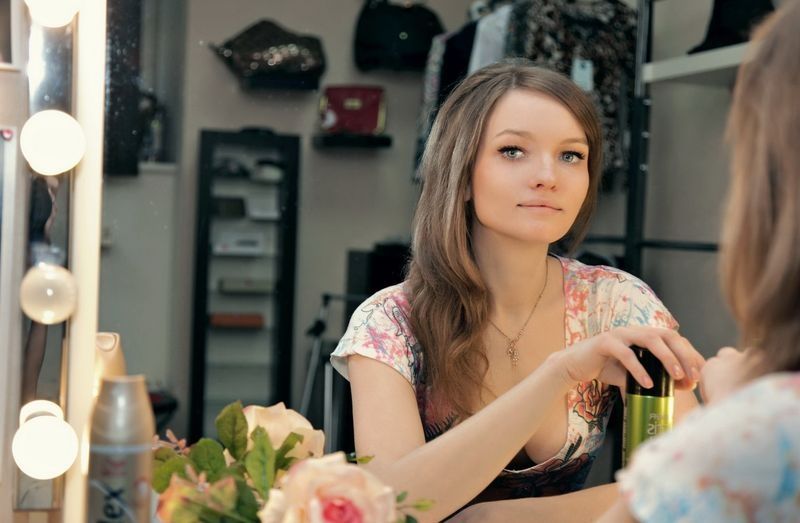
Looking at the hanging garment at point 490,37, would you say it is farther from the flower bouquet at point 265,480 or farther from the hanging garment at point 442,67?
the flower bouquet at point 265,480

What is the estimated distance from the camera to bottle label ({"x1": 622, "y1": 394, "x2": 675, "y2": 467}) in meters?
0.77

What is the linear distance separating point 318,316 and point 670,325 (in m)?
0.88

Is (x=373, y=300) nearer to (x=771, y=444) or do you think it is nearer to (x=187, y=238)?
(x=187, y=238)

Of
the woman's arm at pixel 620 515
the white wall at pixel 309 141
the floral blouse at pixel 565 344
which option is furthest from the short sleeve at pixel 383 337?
the white wall at pixel 309 141

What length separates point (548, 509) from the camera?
0.95 metres

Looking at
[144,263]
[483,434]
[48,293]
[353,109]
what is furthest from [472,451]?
[353,109]

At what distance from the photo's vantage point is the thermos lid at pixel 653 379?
2.55ft

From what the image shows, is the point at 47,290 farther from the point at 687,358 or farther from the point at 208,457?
the point at 687,358

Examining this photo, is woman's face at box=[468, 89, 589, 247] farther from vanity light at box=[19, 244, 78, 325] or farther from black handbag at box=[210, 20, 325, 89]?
black handbag at box=[210, 20, 325, 89]

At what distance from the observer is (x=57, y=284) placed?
0.87 metres

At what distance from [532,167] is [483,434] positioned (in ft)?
1.01

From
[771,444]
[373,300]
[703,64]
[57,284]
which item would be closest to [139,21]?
[373,300]

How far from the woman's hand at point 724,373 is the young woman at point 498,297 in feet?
1.17

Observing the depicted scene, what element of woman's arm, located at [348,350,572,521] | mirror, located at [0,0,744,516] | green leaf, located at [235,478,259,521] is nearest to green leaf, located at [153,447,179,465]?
green leaf, located at [235,478,259,521]
